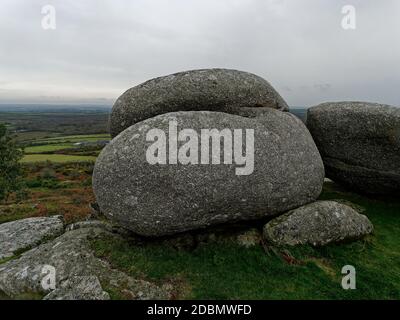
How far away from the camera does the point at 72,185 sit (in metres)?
48.5

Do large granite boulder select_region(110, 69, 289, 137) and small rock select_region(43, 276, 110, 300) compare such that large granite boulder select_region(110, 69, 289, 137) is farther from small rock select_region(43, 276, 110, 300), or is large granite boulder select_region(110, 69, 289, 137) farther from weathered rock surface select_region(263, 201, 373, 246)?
small rock select_region(43, 276, 110, 300)

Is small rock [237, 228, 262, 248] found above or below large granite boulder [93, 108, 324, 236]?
below

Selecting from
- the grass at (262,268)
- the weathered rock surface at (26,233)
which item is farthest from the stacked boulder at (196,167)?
the weathered rock surface at (26,233)

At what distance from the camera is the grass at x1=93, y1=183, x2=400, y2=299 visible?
379 inches

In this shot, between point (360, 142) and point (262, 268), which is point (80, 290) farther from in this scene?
point (360, 142)

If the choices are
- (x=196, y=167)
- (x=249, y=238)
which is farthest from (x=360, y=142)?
(x=196, y=167)

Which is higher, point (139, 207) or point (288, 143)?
point (288, 143)

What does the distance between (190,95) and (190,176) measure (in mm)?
3988

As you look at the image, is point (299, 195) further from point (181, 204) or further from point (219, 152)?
point (181, 204)

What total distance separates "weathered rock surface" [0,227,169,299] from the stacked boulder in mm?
1736

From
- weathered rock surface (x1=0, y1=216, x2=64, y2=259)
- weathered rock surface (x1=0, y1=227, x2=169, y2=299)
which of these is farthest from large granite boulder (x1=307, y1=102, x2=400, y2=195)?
weathered rock surface (x1=0, y1=216, x2=64, y2=259)

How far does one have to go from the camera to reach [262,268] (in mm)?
10602

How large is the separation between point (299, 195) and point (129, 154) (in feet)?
22.9

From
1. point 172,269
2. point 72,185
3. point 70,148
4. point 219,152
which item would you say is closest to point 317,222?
point 219,152
